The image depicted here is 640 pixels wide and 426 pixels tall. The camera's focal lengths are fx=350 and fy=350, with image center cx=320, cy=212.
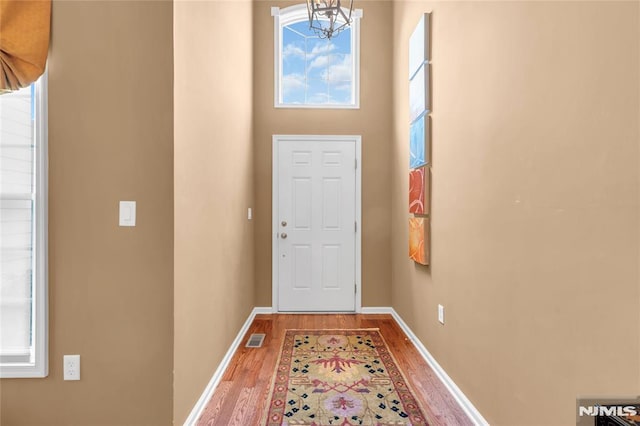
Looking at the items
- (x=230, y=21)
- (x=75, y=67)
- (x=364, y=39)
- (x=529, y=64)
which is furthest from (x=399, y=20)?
(x=75, y=67)

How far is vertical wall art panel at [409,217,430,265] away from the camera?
2.78m

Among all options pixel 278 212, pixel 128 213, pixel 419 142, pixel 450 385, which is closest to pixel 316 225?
pixel 278 212

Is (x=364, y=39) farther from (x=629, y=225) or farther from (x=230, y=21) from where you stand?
(x=629, y=225)

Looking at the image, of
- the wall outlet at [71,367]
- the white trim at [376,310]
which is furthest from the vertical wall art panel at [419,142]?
the wall outlet at [71,367]

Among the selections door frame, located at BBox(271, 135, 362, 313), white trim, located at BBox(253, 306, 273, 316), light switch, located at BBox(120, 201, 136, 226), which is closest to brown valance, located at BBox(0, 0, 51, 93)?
light switch, located at BBox(120, 201, 136, 226)

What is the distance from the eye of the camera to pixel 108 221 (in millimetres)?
1687

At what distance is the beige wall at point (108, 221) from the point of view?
1672mm

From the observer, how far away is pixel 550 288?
4.52ft

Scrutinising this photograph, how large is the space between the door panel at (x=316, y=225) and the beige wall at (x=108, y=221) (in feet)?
7.80

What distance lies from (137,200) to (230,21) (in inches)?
78.1

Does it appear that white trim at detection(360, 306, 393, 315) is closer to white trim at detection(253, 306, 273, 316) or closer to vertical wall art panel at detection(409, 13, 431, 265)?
white trim at detection(253, 306, 273, 316)

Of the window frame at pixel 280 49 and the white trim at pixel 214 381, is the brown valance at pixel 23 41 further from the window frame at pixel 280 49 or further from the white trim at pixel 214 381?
the window frame at pixel 280 49

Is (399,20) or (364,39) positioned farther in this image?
(364,39)

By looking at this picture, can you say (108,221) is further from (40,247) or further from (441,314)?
(441,314)
